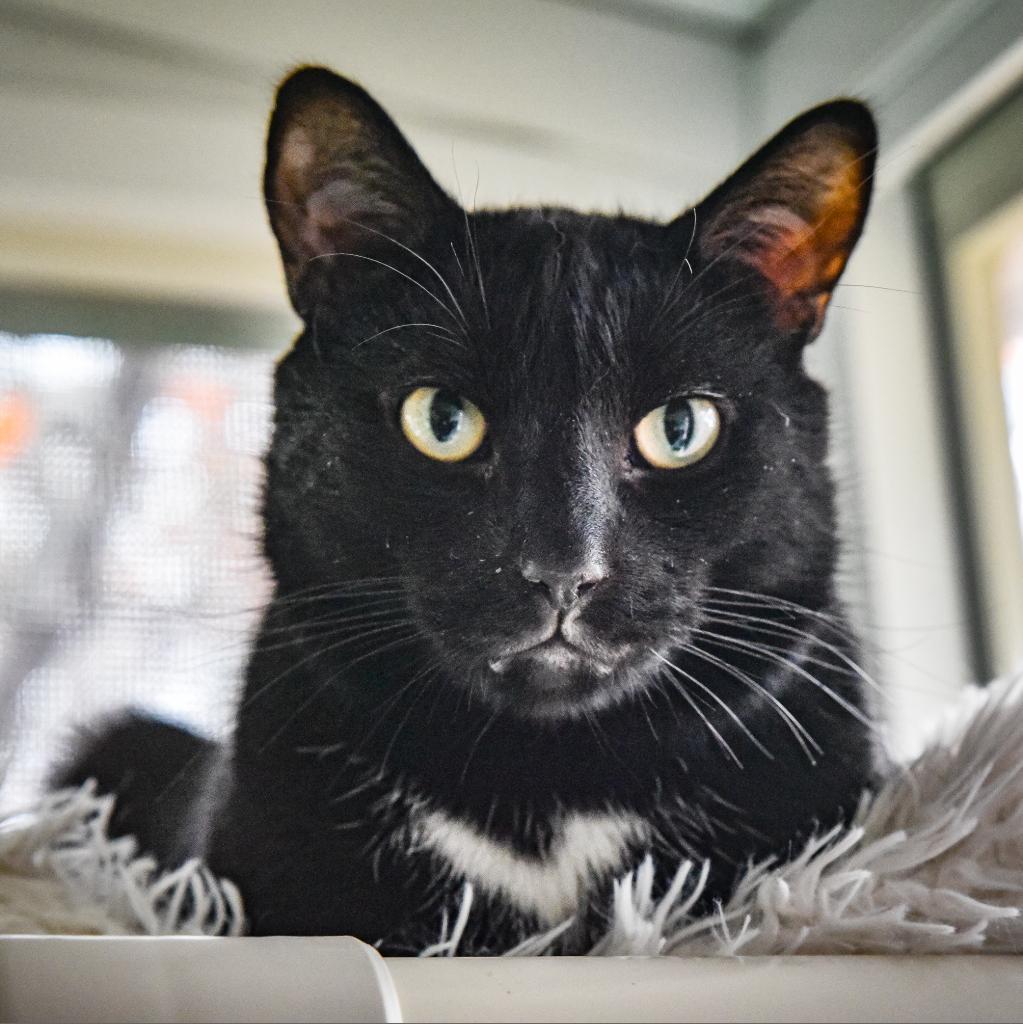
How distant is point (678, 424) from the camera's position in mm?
651

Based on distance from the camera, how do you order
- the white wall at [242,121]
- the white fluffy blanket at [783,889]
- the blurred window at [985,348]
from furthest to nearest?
the blurred window at [985,348]
the white wall at [242,121]
the white fluffy blanket at [783,889]

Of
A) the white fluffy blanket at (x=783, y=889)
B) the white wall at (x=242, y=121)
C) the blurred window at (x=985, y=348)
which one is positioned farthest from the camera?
the blurred window at (x=985, y=348)

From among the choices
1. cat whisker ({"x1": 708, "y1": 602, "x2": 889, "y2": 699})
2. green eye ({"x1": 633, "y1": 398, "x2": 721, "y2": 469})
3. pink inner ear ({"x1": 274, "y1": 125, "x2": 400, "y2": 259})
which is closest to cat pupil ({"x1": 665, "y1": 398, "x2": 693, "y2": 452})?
green eye ({"x1": 633, "y1": 398, "x2": 721, "y2": 469})

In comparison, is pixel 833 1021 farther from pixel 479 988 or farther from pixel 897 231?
pixel 897 231

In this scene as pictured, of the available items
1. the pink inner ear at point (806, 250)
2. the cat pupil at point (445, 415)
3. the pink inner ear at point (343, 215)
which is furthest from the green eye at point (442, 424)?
the pink inner ear at point (806, 250)

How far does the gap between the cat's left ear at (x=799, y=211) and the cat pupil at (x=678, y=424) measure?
0.10 metres

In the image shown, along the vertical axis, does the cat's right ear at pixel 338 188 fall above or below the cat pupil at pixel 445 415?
above

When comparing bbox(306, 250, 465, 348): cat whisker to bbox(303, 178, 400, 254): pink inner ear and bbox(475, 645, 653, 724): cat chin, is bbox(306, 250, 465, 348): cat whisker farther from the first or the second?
bbox(475, 645, 653, 724): cat chin

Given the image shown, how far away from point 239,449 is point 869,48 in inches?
20.2

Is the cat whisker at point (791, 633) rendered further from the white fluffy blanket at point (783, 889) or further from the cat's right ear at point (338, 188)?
the cat's right ear at point (338, 188)

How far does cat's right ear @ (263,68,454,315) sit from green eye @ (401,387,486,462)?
3.5 inches

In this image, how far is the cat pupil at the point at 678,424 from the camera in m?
0.65

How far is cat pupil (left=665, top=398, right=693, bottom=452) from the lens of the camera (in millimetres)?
649

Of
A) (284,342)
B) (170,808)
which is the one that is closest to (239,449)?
(284,342)
